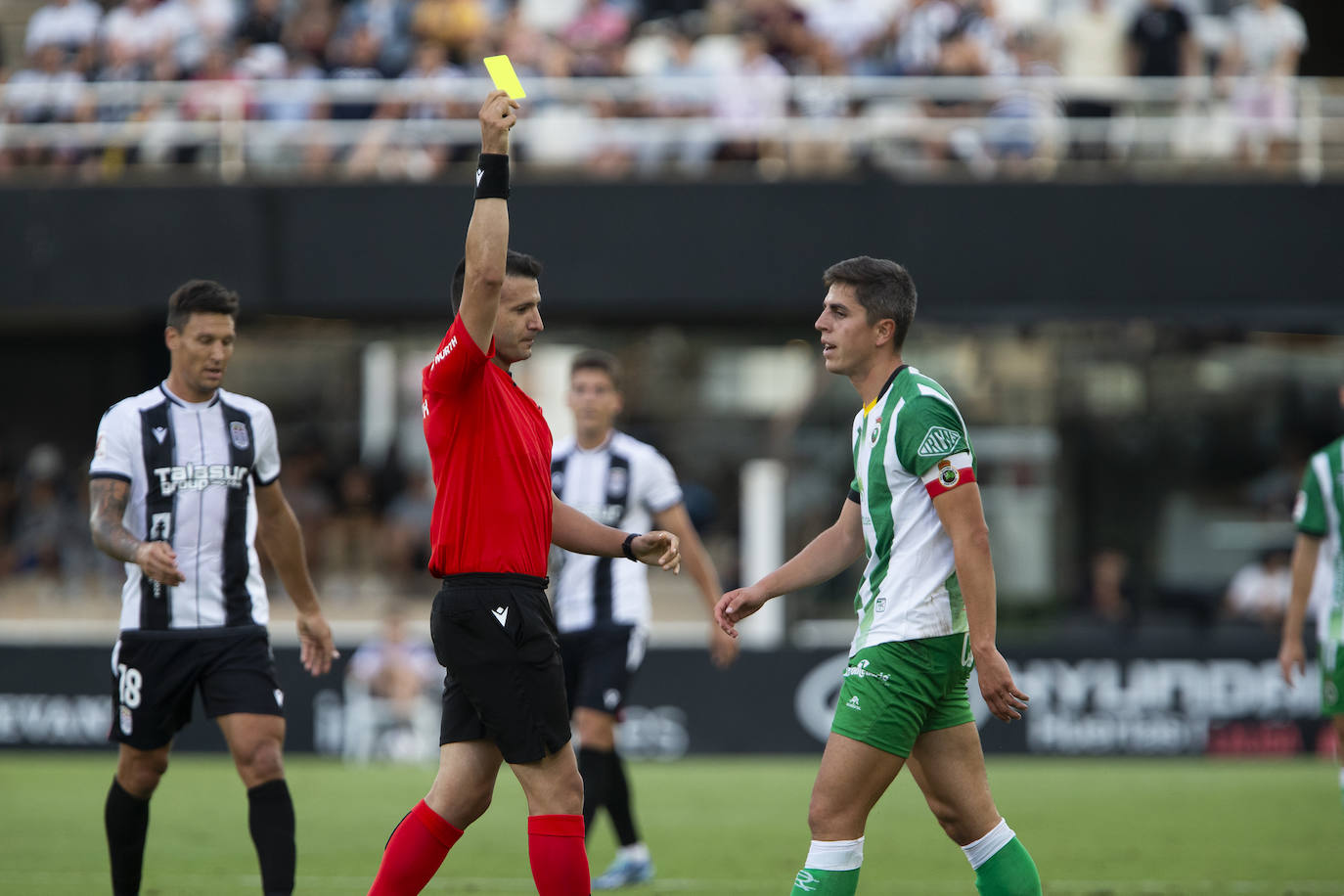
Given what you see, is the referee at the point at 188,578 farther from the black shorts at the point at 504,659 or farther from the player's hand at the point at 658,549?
the player's hand at the point at 658,549

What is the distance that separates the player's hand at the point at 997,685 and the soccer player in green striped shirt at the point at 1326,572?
297cm

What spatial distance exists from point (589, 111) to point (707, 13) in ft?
8.32

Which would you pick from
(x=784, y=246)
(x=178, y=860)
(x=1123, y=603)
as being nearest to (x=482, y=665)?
(x=178, y=860)

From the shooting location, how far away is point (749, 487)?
1552 centimetres

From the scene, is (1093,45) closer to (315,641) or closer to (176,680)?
(315,641)

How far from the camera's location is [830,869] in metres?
4.91

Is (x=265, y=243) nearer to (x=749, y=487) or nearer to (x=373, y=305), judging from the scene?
(x=373, y=305)

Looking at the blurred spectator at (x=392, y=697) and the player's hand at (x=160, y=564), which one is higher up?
the player's hand at (x=160, y=564)

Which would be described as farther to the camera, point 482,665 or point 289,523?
point 289,523

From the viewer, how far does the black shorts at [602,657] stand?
8.12m

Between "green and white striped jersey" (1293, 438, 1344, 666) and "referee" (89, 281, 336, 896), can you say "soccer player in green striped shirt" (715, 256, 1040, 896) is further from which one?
"green and white striped jersey" (1293, 438, 1344, 666)

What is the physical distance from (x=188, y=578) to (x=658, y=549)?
6.75ft

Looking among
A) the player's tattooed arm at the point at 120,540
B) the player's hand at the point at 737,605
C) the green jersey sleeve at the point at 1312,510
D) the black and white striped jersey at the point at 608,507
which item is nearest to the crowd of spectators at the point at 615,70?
the black and white striped jersey at the point at 608,507

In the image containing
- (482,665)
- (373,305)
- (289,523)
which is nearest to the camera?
(482,665)
